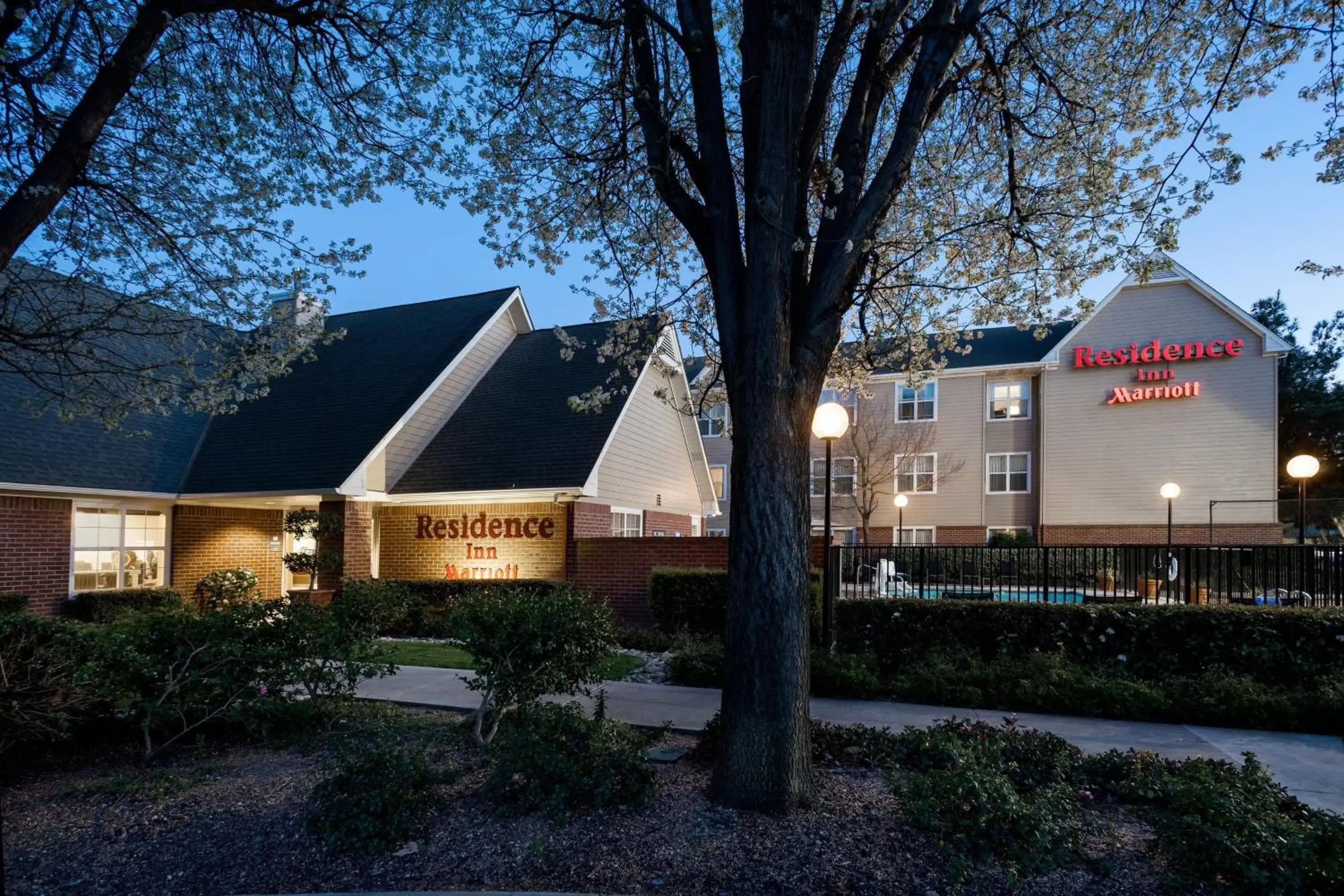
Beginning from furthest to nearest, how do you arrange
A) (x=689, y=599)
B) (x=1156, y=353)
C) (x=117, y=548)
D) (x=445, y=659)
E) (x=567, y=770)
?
1. (x=1156, y=353)
2. (x=117, y=548)
3. (x=689, y=599)
4. (x=445, y=659)
5. (x=567, y=770)

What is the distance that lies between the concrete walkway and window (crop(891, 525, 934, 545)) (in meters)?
22.0

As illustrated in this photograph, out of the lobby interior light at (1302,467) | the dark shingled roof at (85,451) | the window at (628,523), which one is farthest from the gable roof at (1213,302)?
the dark shingled roof at (85,451)

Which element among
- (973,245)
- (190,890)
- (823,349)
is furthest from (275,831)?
(973,245)

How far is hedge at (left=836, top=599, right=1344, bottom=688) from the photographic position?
7812 mm

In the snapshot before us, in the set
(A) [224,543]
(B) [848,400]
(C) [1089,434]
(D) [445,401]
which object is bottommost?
(A) [224,543]

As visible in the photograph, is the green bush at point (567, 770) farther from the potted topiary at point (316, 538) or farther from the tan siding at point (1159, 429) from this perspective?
the tan siding at point (1159, 429)

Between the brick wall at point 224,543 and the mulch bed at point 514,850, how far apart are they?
1216 cm

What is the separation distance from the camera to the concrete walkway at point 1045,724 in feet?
18.9

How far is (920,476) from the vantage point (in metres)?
29.0

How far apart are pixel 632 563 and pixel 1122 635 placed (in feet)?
25.2

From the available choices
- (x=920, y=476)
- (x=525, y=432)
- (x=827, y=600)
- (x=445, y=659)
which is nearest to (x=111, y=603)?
(x=445, y=659)

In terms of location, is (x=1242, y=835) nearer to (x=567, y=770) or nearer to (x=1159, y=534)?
(x=567, y=770)

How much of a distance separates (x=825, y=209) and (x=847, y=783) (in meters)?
4.01

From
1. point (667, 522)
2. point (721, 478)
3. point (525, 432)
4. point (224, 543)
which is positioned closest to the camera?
point (525, 432)
